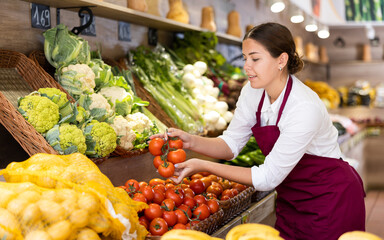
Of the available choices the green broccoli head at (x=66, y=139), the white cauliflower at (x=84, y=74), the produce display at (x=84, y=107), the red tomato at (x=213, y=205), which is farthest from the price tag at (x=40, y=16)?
the red tomato at (x=213, y=205)

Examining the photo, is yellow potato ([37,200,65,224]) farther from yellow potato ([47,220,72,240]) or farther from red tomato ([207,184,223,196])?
red tomato ([207,184,223,196])

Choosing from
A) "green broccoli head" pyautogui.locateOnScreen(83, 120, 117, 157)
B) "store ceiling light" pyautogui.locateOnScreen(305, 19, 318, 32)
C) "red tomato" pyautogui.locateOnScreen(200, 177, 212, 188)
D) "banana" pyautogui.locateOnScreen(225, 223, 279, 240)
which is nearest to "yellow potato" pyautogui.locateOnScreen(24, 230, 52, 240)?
"banana" pyautogui.locateOnScreen(225, 223, 279, 240)

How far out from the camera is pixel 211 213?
2146 millimetres

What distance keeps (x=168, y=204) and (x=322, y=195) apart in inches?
36.4

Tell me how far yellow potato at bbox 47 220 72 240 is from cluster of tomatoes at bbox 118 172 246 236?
0.60 meters

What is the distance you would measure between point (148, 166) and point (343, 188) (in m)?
1.18

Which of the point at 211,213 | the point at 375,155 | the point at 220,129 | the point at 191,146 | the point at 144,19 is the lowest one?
the point at 375,155

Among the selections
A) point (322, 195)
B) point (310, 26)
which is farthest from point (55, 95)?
point (310, 26)

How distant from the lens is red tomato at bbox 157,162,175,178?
204cm

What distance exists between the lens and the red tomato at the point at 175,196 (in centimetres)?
209

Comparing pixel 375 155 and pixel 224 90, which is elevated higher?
pixel 224 90

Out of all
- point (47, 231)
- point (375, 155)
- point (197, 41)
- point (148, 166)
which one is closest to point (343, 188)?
point (148, 166)

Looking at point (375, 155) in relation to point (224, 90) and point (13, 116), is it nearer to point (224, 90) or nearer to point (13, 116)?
point (224, 90)

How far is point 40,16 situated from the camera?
2.87m
